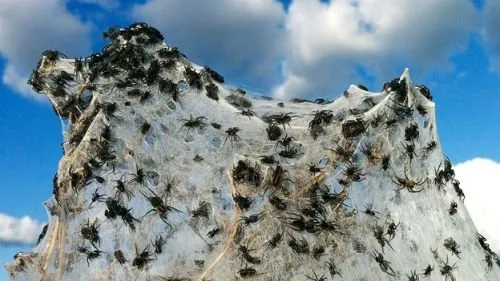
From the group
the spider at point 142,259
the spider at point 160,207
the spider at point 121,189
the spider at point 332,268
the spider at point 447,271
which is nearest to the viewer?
the spider at point 332,268

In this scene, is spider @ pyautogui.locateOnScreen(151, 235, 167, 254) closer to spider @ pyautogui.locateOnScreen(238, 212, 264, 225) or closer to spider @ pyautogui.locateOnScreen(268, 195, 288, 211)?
spider @ pyautogui.locateOnScreen(238, 212, 264, 225)

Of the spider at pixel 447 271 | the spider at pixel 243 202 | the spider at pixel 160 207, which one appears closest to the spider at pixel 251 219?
the spider at pixel 243 202

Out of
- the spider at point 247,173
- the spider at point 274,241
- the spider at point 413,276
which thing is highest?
the spider at point 247,173

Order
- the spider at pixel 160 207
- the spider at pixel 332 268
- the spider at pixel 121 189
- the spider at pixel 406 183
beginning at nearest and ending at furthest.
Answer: the spider at pixel 332 268 → the spider at pixel 160 207 → the spider at pixel 121 189 → the spider at pixel 406 183

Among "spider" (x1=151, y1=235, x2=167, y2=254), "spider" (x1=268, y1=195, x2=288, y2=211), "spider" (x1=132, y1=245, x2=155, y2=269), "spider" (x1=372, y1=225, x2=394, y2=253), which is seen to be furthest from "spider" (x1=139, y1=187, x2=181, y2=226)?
"spider" (x1=372, y1=225, x2=394, y2=253)

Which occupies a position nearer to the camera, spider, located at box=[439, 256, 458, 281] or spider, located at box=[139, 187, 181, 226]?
spider, located at box=[139, 187, 181, 226]

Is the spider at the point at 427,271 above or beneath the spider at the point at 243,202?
beneath

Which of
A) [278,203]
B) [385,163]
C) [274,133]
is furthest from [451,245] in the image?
[274,133]

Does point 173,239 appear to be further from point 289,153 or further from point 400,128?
point 400,128

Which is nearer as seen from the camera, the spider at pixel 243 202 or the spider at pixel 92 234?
the spider at pixel 243 202

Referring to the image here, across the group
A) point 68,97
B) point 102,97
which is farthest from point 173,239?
point 68,97

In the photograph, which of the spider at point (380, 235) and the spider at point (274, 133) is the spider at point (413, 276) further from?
the spider at point (274, 133)
